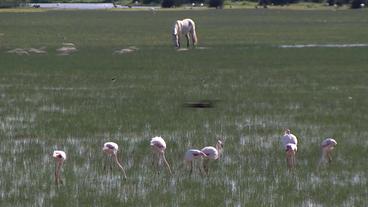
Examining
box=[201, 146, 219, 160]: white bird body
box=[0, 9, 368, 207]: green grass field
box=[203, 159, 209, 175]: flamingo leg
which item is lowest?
box=[0, 9, 368, 207]: green grass field

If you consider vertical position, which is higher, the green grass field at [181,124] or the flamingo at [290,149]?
the flamingo at [290,149]

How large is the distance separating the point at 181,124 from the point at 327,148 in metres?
6.18

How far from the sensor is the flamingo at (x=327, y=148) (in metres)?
16.3

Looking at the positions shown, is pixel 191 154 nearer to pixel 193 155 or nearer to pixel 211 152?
pixel 193 155

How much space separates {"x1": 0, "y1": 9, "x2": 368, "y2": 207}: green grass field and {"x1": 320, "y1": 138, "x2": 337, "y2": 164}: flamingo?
0.20 meters

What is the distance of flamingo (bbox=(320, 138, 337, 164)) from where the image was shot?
16328mm

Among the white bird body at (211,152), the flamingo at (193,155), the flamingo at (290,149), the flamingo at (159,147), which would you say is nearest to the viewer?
the flamingo at (193,155)

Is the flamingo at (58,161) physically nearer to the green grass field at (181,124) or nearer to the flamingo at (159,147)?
the green grass field at (181,124)

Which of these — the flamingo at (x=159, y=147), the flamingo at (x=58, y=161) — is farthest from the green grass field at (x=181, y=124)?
the flamingo at (x=159, y=147)

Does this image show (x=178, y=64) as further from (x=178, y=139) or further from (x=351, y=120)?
(x=178, y=139)

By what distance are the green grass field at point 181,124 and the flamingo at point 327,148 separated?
0.65 ft

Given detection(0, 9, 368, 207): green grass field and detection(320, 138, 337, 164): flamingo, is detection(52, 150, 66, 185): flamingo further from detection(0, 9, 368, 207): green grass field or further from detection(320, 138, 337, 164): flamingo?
detection(320, 138, 337, 164): flamingo

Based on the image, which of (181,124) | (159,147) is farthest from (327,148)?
(181,124)

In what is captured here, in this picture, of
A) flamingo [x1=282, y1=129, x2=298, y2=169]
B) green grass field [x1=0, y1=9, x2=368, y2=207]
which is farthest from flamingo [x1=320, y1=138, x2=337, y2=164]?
flamingo [x1=282, y1=129, x2=298, y2=169]
